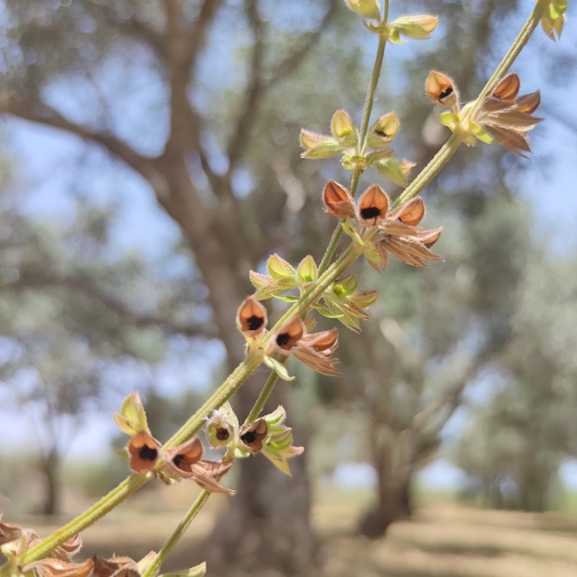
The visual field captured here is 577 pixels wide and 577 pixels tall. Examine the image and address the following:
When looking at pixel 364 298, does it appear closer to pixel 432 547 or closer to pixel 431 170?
pixel 431 170

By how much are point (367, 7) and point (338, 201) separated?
0.13m

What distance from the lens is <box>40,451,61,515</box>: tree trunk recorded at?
2111 centimetres

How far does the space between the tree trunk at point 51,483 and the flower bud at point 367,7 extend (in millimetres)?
23135

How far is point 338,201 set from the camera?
309 millimetres

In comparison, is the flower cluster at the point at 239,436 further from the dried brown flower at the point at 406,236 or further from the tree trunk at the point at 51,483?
the tree trunk at the point at 51,483

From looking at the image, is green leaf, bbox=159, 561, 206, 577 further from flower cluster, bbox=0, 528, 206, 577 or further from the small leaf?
the small leaf

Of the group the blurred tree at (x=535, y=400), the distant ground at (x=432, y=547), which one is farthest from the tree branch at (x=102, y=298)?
the blurred tree at (x=535, y=400)

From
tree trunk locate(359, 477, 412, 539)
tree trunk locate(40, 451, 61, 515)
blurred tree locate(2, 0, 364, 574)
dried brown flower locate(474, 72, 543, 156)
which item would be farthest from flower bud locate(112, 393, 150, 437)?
tree trunk locate(40, 451, 61, 515)

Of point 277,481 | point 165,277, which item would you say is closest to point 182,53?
point 277,481

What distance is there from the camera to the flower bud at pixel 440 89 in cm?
33

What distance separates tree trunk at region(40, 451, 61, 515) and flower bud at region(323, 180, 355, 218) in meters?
23.1

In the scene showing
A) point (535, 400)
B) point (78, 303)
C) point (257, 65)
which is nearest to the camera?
point (257, 65)

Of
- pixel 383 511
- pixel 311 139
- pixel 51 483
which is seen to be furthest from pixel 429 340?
pixel 51 483

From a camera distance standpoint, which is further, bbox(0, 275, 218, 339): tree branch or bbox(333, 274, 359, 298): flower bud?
bbox(0, 275, 218, 339): tree branch
